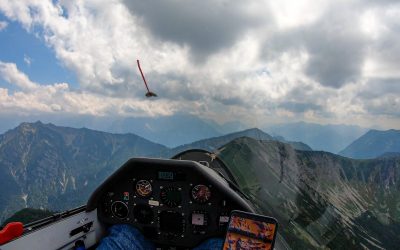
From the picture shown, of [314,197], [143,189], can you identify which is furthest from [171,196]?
[314,197]

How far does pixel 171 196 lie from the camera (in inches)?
214

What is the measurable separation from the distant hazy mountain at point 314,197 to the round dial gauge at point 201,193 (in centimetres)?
8280

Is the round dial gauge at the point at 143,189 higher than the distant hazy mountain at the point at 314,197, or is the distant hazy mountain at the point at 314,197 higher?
the round dial gauge at the point at 143,189

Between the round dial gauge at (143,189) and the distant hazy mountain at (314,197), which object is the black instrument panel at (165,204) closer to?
the round dial gauge at (143,189)

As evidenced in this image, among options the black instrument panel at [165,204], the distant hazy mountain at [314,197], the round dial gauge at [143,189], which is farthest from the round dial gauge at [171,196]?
the distant hazy mountain at [314,197]

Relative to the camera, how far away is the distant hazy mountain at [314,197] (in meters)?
103

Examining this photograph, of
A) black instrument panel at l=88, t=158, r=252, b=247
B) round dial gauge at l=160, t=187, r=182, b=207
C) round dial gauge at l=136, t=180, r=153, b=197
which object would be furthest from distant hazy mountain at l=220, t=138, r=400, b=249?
round dial gauge at l=136, t=180, r=153, b=197

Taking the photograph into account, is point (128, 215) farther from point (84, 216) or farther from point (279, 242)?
point (279, 242)

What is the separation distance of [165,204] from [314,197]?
141277 millimetres

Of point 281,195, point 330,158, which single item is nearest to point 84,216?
point 281,195

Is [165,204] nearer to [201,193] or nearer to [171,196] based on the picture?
[171,196]

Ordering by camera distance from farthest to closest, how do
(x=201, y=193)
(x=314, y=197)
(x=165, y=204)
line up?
(x=314, y=197) < (x=165, y=204) < (x=201, y=193)

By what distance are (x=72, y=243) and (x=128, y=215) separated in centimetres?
115

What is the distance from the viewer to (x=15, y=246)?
3.41m
